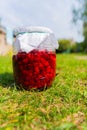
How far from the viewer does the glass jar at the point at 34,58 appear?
3480 millimetres

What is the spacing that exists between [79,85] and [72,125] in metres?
1.44

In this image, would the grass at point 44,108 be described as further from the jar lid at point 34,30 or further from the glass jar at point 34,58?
the jar lid at point 34,30

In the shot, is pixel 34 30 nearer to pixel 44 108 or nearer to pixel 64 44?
pixel 44 108

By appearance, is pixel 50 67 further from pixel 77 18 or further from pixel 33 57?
pixel 77 18

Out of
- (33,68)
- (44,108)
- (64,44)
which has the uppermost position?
(33,68)

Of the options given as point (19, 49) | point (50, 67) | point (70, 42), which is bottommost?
point (70, 42)

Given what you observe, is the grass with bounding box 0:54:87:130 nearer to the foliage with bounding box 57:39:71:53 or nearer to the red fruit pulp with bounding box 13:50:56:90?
the red fruit pulp with bounding box 13:50:56:90

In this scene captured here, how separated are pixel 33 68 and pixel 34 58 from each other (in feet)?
0.39

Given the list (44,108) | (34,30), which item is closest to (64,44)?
(34,30)

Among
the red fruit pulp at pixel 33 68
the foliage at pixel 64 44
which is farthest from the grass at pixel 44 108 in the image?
the foliage at pixel 64 44

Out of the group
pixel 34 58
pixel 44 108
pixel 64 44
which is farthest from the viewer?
pixel 64 44

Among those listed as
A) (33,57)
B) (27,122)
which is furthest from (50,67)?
(27,122)

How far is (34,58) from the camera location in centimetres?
347

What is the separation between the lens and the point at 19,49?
3555 mm
